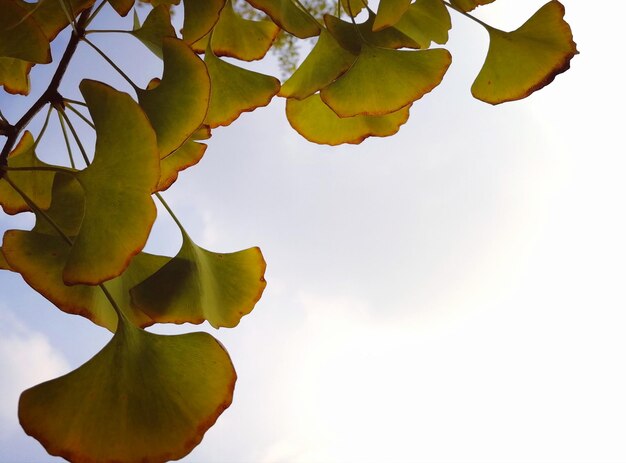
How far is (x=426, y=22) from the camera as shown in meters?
0.52

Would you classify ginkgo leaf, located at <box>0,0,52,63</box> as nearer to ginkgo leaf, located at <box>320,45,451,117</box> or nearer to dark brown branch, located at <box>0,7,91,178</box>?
dark brown branch, located at <box>0,7,91,178</box>

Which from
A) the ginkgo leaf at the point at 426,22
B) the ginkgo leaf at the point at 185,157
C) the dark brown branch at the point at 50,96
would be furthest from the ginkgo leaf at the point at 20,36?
the ginkgo leaf at the point at 426,22

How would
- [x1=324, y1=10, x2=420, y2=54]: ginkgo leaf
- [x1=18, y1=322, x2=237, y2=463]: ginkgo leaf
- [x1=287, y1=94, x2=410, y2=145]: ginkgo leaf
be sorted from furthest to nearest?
1. [x1=287, y1=94, x2=410, y2=145]: ginkgo leaf
2. [x1=324, y1=10, x2=420, y2=54]: ginkgo leaf
3. [x1=18, y1=322, x2=237, y2=463]: ginkgo leaf

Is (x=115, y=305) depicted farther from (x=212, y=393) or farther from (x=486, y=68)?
(x=486, y=68)

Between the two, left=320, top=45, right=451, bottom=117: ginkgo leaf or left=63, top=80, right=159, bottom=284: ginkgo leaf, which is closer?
left=63, top=80, right=159, bottom=284: ginkgo leaf

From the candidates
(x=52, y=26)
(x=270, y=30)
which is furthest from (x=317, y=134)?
(x=52, y=26)

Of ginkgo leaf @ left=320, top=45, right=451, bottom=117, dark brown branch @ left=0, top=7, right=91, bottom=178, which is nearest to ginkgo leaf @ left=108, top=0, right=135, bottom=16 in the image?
dark brown branch @ left=0, top=7, right=91, bottom=178

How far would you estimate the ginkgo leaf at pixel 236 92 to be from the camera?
462 mm

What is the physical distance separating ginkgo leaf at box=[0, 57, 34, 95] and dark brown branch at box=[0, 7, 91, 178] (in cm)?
11

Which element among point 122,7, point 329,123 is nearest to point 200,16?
point 122,7

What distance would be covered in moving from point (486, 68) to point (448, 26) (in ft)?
0.17

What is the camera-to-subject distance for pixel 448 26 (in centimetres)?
52

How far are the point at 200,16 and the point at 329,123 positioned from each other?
0.15m

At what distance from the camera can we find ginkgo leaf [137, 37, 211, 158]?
363 millimetres
